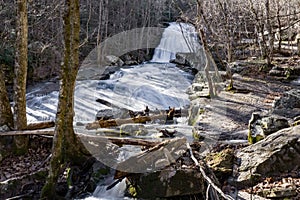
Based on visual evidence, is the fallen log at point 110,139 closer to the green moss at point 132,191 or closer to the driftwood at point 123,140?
the driftwood at point 123,140

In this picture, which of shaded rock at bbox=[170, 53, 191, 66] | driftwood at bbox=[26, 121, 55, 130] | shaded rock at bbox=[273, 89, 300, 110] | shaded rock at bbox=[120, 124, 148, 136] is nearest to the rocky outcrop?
shaded rock at bbox=[273, 89, 300, 110]

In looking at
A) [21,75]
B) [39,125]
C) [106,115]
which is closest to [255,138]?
[21,75]

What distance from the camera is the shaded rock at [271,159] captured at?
4805 millimetres

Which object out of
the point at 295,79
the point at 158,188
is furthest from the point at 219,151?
the point at 295,79

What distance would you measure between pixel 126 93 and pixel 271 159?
1202 cm

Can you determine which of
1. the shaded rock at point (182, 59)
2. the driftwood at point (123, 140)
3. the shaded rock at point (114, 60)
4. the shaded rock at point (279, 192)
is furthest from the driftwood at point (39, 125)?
the shaded rock at point (182, 59)

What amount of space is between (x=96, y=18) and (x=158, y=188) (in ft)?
83.6

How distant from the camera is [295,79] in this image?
14.1 m

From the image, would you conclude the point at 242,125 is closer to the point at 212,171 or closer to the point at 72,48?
the point at 212,171

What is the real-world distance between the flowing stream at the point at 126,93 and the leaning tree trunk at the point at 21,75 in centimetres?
359

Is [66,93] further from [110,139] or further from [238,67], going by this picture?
[238,67]

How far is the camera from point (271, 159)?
16.2 ft

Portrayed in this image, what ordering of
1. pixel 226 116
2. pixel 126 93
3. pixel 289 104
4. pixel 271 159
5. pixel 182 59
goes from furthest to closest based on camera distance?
pixel 182 59 → pixel 126 93 → pixel 289 104 → pixel 226 116 → pixel 271 159

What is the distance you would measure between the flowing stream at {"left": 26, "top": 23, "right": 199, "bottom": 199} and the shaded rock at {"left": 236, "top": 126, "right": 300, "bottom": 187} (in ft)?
9.94
